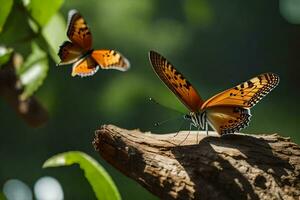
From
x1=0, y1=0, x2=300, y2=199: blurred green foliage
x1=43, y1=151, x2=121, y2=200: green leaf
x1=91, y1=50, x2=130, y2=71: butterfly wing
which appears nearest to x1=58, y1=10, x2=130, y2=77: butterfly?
x1=91, y1=50, x2=130, y2=71: butterfly wing

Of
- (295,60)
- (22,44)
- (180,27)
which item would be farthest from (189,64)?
(22,44)

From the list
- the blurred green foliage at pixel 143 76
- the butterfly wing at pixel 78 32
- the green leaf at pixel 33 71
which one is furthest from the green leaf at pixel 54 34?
the blurred green foliage at pixel 143 76

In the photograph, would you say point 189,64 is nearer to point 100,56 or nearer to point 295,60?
point 295,60

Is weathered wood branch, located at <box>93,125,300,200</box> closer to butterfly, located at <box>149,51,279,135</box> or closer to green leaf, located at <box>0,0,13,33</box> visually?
butterfly, located at <box>149,51,279,135</box>

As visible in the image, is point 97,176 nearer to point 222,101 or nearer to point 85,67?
point 85,67

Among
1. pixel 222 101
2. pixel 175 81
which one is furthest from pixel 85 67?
pixel 222 101

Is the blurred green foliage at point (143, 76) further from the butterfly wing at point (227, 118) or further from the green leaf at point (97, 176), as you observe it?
the green leaf at point (97, 176)
